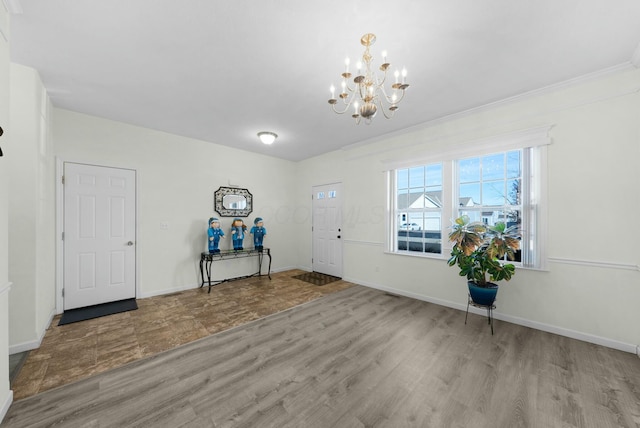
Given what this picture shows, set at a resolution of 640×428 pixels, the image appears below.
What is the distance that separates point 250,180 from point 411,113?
3.40 m

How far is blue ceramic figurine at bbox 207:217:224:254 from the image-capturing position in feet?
14.0

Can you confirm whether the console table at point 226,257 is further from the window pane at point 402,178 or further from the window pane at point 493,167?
the window pane at point 493,167

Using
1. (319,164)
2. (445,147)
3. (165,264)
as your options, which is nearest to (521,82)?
(445,147)

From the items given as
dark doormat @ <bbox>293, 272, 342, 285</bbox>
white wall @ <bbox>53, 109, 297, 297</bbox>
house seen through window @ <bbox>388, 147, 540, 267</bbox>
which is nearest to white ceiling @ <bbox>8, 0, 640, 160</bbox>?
white wall @ <bbox>53, 109, 297, 297</bbox>

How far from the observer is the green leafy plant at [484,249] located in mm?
2619

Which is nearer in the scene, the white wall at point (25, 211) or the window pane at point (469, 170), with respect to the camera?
the white wall at point (25, 211)

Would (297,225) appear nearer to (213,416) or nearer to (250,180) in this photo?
(250,180)

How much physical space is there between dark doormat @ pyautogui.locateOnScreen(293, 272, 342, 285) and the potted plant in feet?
8.08

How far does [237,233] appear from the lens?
4.66 meters

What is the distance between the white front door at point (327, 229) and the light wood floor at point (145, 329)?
83 centimetres

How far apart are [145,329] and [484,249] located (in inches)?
160

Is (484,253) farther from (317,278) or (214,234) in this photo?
(214,234)

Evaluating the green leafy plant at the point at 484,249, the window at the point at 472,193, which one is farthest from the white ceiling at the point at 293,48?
the green leafy plant at the point at 484,249

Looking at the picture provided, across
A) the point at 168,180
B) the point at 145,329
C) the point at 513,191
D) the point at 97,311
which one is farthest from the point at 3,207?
the point at 513,191
